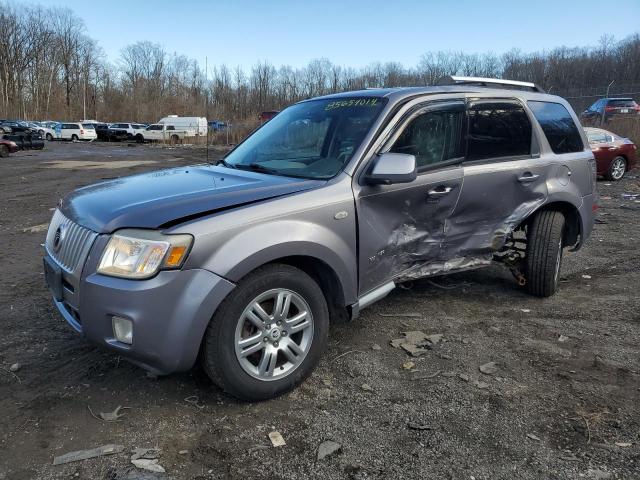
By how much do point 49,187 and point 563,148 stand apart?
12683 mm

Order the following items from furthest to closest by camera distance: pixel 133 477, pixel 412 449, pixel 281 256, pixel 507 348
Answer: pixel 507 348
pixel 281 256
pixel 412 449
pixel 133 477

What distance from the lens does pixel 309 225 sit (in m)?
3.02

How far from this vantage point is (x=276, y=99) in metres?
77.9

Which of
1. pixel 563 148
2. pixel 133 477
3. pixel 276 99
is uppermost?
pixel 276 99

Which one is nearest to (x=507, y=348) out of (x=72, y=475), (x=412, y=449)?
(x=412, y=449)

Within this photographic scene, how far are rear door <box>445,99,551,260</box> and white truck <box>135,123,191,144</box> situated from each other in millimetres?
49721

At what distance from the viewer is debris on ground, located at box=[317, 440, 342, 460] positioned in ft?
8.36

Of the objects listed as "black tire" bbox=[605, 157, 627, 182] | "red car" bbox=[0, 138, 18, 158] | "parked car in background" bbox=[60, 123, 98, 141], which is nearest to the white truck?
"parked car in background" bbox=[60, 123, 98, 141]

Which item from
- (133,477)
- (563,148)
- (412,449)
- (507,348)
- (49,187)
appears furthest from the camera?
(49,187)

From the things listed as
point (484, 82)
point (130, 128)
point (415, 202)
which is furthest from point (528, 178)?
point (130, 128)

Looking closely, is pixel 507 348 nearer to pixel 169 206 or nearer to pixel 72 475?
pixel 169 206

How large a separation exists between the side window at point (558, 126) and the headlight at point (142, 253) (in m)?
3.64

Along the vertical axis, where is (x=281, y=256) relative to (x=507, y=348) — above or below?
Result: above

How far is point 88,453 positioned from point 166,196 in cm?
142
